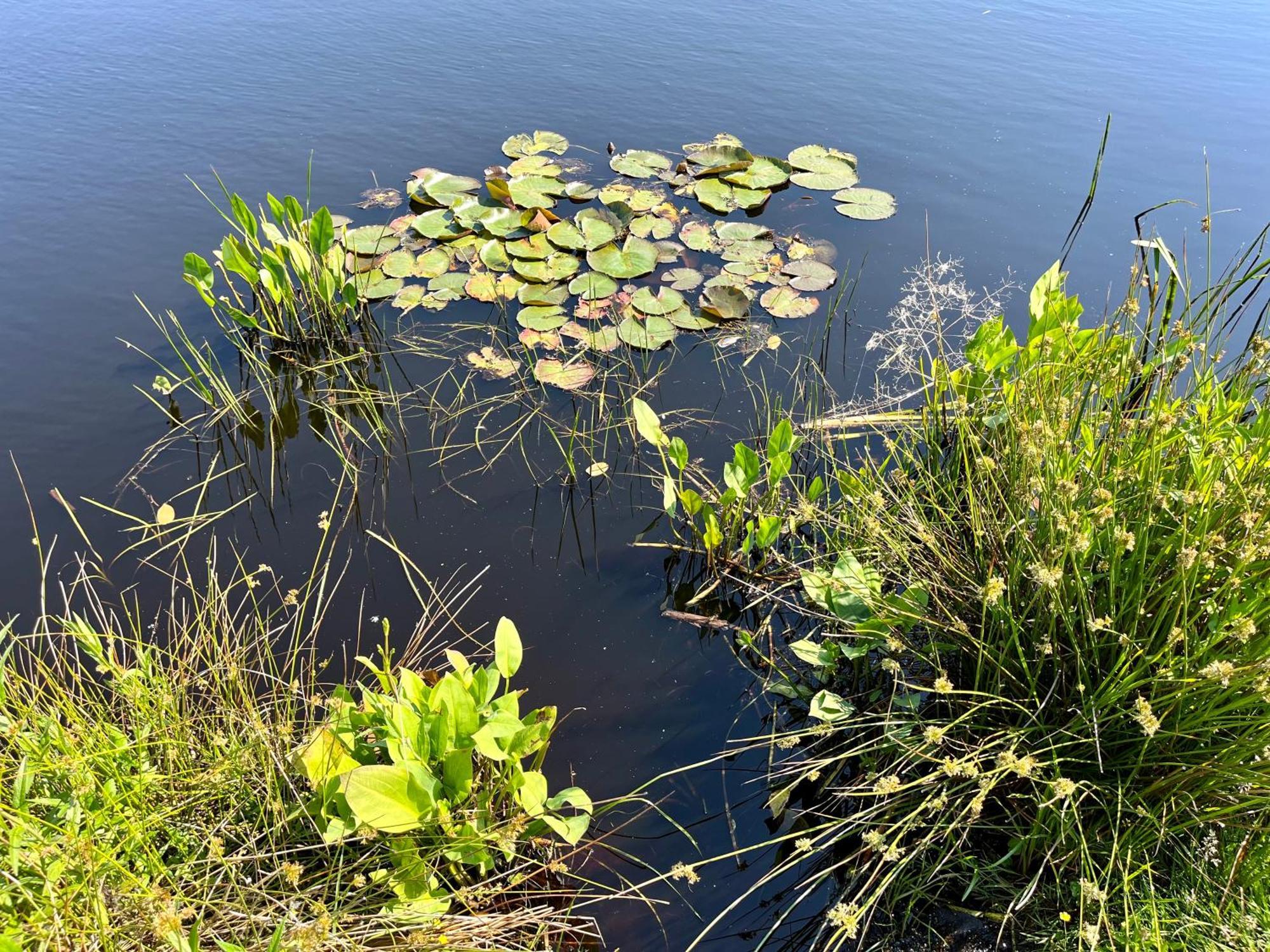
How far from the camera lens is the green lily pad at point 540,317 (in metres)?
3.20

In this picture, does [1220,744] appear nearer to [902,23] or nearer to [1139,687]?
[1139,687]

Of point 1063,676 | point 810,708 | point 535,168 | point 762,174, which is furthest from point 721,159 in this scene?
point 1063,676

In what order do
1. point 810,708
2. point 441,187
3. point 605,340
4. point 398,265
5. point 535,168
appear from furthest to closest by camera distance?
1. point 535,168
2. point 441,187
3. point 398,265
4. point 605,340
5. point 810,708

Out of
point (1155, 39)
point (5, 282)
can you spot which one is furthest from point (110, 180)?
point (1155, 39)

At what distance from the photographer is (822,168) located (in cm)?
421

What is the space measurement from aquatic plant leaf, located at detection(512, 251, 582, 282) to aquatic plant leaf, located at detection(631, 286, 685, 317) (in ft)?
1.08

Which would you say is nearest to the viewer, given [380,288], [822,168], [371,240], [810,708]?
[810,708]

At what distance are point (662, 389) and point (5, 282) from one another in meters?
2.77

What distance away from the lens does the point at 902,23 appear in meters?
6.11

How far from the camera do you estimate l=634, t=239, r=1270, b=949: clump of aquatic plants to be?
1.32 meters

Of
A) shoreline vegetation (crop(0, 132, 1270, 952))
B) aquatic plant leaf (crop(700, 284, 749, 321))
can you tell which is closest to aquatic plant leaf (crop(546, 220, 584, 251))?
aquatic plant leaf (crop(700, 284, 749, 321))

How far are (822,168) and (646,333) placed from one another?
1740mm

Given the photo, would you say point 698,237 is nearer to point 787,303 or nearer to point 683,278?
point 683,278

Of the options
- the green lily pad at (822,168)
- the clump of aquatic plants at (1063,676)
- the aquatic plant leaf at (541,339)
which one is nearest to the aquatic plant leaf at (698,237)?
the green lily pad at (822,168)
